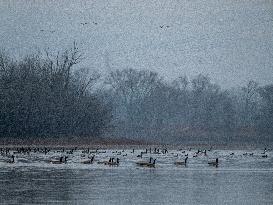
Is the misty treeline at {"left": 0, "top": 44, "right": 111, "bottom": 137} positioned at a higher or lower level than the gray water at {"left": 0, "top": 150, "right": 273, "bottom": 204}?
higher

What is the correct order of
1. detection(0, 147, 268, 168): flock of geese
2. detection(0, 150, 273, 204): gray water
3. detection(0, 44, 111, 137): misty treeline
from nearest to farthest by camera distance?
1. detection(0, 150, 273, 204): gray water
2. detection(0, 147, 268, 168): flock of geese
3. detection(0, 44, 111, 137): misty treeline

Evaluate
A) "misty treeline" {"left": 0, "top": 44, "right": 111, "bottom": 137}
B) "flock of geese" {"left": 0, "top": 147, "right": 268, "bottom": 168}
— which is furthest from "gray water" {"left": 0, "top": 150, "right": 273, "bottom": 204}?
"misty treeline" {"left": 0, "top": 44, "right": 111, "bottom": 137}

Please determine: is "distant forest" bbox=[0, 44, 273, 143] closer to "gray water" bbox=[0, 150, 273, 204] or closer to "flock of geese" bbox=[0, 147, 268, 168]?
"flock of geese" bbox=[0, 147, 268, 168]

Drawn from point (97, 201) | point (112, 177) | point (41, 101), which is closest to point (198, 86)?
point (41, 101)

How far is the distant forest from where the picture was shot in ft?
283

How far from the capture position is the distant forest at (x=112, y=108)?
86125 mm

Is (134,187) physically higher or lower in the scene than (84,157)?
lower

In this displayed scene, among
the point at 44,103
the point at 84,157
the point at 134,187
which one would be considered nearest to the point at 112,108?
the point at 44,103

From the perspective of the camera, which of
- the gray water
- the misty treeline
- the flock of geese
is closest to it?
the gray water

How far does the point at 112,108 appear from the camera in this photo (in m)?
105

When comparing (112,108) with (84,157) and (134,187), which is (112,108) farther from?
(134,187)

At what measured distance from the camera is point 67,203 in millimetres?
22953

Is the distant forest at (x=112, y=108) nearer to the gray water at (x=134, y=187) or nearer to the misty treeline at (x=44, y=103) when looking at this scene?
the misty treeline at (x=44, y=103)

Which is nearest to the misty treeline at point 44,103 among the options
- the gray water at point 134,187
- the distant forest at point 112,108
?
the distant forest at point 112,108
